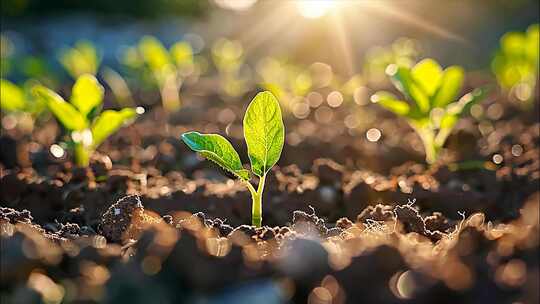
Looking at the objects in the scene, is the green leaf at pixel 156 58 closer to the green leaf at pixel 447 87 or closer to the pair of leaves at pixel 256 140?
the green leaf at pixel 447 87

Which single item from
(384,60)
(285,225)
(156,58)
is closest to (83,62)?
(156,58)

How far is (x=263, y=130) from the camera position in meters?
1.67

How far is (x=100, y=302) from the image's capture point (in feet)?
3.05

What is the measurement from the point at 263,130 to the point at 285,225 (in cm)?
61

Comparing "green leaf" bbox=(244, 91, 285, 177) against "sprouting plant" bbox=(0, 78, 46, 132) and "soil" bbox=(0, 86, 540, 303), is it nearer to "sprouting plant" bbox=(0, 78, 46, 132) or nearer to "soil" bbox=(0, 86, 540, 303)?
"soil" bbox=(0, 86, 540, 303)

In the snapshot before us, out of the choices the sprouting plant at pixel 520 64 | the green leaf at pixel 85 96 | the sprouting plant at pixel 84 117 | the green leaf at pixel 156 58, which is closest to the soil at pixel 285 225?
the sprouting plant at pixel 84 117

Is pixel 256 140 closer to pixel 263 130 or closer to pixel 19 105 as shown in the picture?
pixel 263 130

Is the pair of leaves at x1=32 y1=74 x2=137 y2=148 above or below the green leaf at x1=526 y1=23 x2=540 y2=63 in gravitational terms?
below

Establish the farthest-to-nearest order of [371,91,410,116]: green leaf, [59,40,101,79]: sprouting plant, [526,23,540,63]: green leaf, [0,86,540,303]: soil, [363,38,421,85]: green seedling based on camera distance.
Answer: [363,38,421,85]: green seedling, [59,40,101,79]: sprouting plant, [526,23,540,63]: green leaf, [371,91,410,116]: green leaf, [0,86,540,303]: soil

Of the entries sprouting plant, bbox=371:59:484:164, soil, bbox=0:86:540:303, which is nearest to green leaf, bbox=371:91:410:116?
sprouting plant, bbox=371:59:484:164

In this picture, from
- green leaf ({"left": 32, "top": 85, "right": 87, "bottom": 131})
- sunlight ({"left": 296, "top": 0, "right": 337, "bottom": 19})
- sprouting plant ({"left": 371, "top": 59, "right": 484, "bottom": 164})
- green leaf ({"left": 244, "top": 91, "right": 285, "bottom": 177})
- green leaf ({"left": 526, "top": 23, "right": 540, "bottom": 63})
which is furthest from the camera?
sunlight ({"left": 296, "top": 0, "right": 337, "bottom": 19})

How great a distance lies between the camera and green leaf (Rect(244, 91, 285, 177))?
160cm

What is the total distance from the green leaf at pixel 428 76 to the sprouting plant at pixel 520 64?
Result: 202cm

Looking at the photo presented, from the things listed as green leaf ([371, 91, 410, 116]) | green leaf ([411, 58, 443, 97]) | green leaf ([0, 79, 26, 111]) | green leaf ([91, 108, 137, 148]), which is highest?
green leaf ([411, 58, 443, 97])
